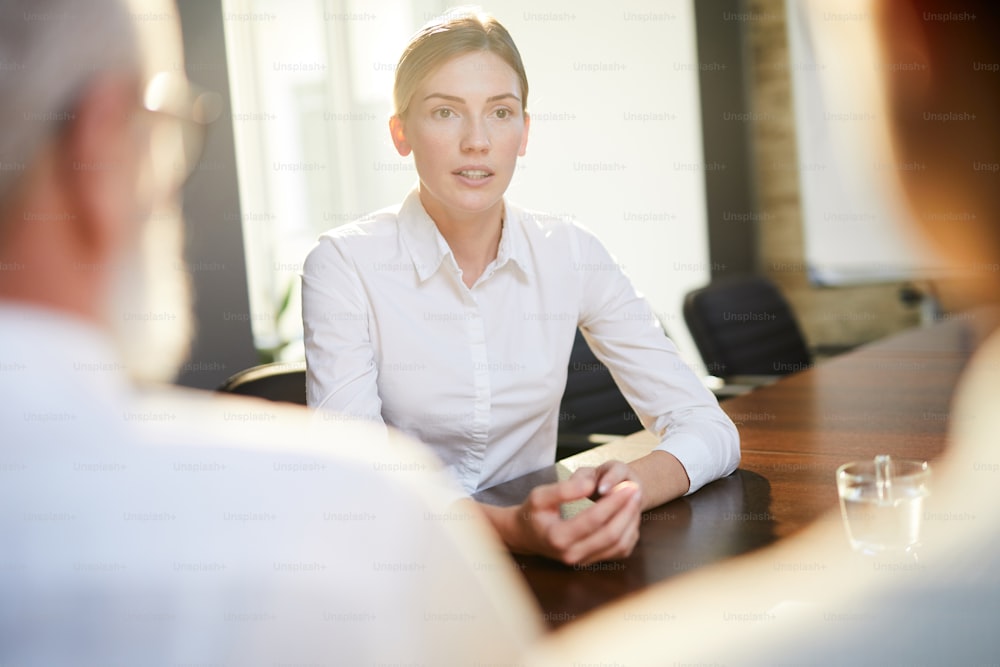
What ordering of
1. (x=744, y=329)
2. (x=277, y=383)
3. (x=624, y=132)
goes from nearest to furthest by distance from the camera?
(x=277, y=383) → (x=744, y=329) → (x=624, y=132)

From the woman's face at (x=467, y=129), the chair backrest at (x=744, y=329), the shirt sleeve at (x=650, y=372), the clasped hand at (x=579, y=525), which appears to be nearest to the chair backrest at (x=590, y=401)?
the chair backrest at (x=744, y=329)

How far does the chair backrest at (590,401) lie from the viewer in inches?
112

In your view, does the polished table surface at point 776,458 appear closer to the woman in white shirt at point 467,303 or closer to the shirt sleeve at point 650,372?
the shirt sleeve at point 650,372

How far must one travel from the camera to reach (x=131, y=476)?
44cm

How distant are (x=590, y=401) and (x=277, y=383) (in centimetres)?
103

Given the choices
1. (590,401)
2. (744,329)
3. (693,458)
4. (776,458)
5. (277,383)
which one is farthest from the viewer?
(744,329)

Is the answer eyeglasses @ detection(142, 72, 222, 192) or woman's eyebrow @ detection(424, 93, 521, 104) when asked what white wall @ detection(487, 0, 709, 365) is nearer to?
woman's eyebrow @ detection(424, 93, 521, 104)

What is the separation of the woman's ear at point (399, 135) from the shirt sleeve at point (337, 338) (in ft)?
0.88

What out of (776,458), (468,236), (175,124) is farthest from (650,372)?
(175,124)

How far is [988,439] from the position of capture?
1.78 m

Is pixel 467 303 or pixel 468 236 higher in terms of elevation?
pixel 468 236

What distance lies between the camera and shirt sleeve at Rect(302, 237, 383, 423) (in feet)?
5.99

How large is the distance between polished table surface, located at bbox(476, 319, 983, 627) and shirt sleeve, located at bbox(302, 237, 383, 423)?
0.34 meters

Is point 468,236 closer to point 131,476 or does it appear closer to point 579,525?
point 579,525
